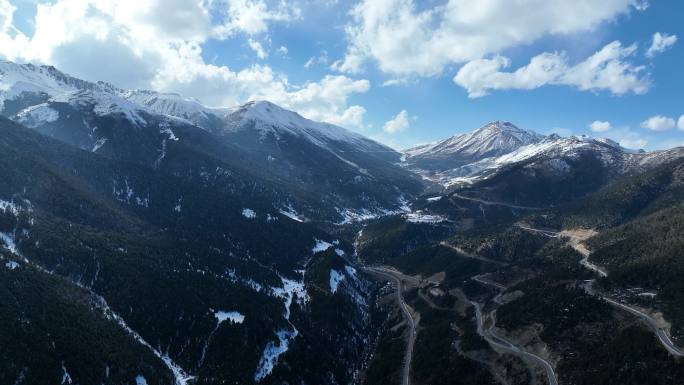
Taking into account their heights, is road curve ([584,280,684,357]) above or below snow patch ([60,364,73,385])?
above

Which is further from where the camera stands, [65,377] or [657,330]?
[657,330]

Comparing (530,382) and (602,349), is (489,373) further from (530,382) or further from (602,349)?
(602,349)

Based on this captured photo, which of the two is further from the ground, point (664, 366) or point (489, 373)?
point (664, 366)

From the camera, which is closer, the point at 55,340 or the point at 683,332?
the point at 683,332

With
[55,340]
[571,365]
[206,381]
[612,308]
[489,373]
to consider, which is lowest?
[206,381]

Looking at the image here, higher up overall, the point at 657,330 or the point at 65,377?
the point at 657,330

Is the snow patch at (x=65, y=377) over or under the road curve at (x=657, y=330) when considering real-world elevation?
under

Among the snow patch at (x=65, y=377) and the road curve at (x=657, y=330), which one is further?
the snow patch at (x=65, y=377)

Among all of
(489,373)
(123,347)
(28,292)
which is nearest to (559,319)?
(489,373)

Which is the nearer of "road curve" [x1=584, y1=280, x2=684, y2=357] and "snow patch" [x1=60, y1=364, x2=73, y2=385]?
"road curve" [x1=584, y1=280, x2=684, y2=357]

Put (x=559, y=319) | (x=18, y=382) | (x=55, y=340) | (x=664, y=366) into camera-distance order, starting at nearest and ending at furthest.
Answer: (x=664, y=366) < (x=18, y=382) < (x=55, y=340) < (x=559, y=319)

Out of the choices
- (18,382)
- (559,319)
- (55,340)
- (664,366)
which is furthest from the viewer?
(559,319)
